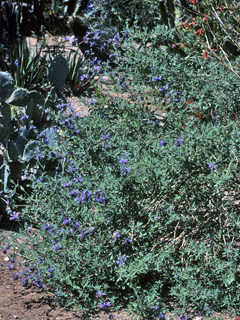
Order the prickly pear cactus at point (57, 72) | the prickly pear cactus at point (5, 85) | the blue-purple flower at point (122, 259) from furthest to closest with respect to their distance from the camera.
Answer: the prickly pear cactus at point (57, 72), the prickly pear cactus at point (5, 85), the blue-purple flower at point (122, 259)

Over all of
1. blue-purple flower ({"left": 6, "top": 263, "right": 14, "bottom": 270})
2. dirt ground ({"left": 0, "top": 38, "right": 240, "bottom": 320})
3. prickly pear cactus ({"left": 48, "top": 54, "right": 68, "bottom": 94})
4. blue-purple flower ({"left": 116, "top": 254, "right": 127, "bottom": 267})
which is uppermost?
prickly pear cactus ({"left": 48, "top": 54, "right": 68, "bottom": 94})

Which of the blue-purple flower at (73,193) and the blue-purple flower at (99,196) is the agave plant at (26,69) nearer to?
the blue-purple flower at (73,193)

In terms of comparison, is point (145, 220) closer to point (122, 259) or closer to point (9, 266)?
point (122, 259)

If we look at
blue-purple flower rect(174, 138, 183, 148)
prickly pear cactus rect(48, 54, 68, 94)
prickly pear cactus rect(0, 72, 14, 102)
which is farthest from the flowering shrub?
prickly pear cactus rect(48, 54, 68, 94)

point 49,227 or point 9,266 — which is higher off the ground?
point 49,227

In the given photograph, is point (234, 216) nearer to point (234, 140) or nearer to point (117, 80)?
point (234, 140)

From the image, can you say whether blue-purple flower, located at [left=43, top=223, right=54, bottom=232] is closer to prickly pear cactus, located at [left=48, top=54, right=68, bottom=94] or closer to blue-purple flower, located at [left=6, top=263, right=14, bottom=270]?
blue-purple flower, located at [left=6, top=263, right=14, bottom=270]

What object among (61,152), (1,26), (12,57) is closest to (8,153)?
(61,152)

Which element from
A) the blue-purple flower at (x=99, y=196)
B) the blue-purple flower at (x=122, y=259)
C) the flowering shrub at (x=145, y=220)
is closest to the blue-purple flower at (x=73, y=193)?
the flowering shrub at (x=145, y=220)

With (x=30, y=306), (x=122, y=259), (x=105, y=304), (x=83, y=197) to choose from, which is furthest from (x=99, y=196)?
(x=30, y=306)

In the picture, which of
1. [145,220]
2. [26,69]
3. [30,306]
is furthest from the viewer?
[26,69]

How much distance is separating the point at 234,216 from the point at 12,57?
218 inches

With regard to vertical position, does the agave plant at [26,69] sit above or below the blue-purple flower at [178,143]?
below

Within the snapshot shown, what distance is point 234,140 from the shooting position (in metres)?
2.50
